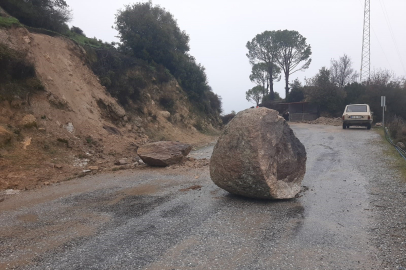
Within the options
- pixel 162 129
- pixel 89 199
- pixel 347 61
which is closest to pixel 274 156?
pixel 89 199

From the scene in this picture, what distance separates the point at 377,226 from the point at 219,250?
2.66m

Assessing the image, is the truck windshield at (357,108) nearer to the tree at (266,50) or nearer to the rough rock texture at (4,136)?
the rough rock texture at (4,136)

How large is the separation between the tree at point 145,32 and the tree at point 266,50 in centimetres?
2751

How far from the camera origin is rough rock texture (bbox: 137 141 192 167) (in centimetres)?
1142

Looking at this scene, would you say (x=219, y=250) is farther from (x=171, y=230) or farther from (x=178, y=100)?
(x=178, y=100)

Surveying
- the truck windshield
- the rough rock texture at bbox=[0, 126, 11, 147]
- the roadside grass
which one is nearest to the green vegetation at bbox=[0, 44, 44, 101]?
the rough rock texture at bbox=[0, 126, 11, 147]

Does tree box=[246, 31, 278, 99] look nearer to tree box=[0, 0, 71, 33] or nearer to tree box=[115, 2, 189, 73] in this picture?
tree box=[115, 2, 189, 73]

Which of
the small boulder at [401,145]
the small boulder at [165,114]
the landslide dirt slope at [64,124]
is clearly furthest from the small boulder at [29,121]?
the small boulder at [401,145]

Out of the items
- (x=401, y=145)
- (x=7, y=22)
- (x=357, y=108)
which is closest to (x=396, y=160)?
(x=401, y=145)

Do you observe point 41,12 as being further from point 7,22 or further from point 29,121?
point 29,121

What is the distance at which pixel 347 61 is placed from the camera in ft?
168

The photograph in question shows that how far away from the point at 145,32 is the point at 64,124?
12.8 m

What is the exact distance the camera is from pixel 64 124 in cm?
1362

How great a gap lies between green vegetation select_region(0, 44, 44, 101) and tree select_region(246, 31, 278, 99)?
4085 centimetres
